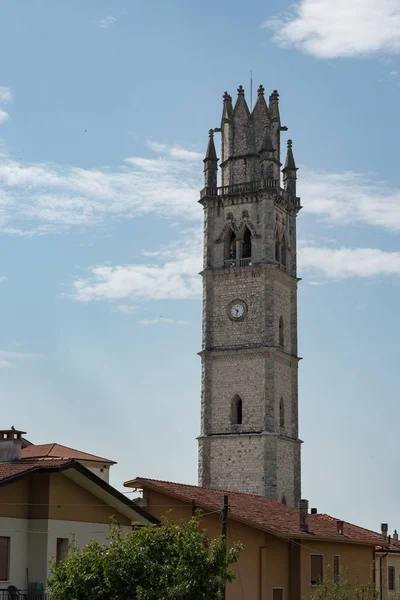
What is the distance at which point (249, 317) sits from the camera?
79625mm

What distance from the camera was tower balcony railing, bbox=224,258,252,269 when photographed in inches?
3191

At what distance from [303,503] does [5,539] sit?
19876mm

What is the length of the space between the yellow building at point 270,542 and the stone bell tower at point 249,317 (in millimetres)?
27145

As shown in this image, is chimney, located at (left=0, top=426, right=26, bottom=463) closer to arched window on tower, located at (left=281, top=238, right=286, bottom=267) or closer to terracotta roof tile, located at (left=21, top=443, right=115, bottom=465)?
terracotta roof tile, located at (left=21, top=443, right=115, bottom=465)

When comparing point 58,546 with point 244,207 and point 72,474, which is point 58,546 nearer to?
point 72,474

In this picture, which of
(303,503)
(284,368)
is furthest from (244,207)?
(303,503)

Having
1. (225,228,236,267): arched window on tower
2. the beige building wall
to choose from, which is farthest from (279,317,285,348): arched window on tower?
the beige building wall

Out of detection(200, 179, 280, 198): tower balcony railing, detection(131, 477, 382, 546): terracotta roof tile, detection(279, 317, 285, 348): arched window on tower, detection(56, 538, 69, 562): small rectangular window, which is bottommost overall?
detection(56, 538, 69, 562): small rectangular window

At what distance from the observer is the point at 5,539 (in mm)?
30391

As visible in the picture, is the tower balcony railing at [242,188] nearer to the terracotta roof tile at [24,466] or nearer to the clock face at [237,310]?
the clock face at [237,310]

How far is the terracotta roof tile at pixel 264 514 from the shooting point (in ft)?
141

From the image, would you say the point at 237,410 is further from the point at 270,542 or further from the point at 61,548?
the point at 61,548

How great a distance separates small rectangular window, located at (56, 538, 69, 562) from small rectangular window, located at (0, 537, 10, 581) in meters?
1.54

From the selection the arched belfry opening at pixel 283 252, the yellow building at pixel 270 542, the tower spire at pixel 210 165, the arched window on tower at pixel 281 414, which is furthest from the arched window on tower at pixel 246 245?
the yellow building at pixel 270 542
